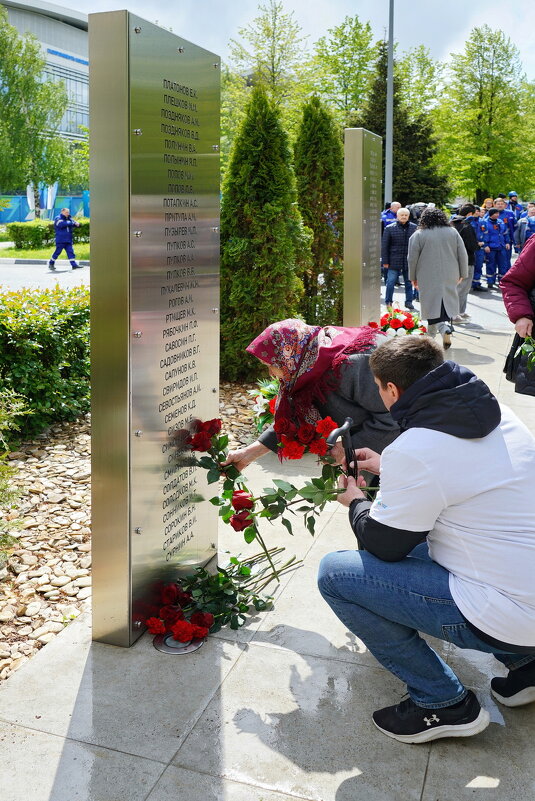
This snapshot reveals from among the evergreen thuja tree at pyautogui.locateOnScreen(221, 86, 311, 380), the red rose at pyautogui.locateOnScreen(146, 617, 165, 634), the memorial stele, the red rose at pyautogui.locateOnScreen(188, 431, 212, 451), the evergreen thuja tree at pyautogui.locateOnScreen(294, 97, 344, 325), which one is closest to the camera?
the memorial stele

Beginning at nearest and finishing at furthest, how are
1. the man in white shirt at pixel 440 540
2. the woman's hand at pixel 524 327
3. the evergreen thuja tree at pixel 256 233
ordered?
the man in white shirt at pixel 440 540, the woman's hand at pixel 524 327, the evergreen thuja tree at pixel 256 233

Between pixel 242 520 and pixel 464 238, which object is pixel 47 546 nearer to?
pixel 242 520

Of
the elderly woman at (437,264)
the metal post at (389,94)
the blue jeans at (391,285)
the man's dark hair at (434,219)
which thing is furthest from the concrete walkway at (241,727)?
the metal post at (389,94)

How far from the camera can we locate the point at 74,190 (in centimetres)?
7262

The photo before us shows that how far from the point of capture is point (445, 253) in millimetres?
9750

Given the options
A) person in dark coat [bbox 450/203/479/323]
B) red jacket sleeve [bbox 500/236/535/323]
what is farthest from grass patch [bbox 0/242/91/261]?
red jacket sleeve [bbox 500/236/535/323]

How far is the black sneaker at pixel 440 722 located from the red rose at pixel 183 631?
2.91ft

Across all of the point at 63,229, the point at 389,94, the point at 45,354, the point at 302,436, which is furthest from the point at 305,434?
the point at 389,94

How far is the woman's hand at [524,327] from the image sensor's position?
4.25 m

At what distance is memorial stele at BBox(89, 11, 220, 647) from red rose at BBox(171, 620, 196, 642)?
0.59 feet

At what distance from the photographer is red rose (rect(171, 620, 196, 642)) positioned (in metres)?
3.18

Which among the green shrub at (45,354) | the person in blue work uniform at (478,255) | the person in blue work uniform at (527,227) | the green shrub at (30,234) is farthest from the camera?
the green shrub at (30,234)

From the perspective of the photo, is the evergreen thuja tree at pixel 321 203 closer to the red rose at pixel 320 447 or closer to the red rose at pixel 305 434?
the red rose at pixel 305 434

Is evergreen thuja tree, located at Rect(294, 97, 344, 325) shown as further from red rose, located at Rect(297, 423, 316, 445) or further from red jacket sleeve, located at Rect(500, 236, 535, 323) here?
red rose, located at Rect(297, 423, 316, 445)
